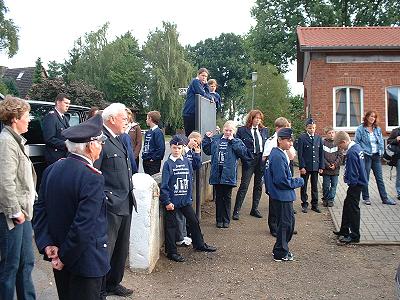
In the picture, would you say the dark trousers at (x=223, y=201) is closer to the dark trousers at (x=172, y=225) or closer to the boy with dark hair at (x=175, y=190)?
the dark trousers at (x=172, y=225)

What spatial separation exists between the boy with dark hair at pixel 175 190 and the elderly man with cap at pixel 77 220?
324 cm

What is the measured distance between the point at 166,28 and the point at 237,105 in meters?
16.5

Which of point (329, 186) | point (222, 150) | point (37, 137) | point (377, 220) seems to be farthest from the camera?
point (329, 186)

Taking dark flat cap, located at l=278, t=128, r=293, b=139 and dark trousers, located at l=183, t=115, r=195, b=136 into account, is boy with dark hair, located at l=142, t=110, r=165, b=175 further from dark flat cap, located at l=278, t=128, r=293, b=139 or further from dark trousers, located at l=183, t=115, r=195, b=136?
dark flat cap, located at l=278, t=128, r=293, b=139

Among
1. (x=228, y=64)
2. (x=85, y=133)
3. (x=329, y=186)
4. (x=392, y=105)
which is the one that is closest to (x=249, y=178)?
(x=329, y=186)

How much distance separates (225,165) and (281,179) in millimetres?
1821

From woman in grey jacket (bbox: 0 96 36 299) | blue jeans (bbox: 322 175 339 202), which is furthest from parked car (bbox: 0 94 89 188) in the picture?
blue jeans (bbox: 322 175 339 202)

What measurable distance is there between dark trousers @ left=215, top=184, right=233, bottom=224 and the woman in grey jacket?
469 centimetres

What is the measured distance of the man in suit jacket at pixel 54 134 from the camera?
7.68 metres

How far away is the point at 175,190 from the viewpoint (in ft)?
23.1

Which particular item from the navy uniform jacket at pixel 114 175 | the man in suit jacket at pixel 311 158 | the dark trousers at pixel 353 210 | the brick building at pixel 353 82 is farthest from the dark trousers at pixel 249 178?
the brick building at pixel 353 82

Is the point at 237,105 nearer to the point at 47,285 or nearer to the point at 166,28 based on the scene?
the point at 166,28

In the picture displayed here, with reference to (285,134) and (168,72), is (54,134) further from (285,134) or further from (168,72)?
(168,72)

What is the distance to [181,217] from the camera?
777cm
